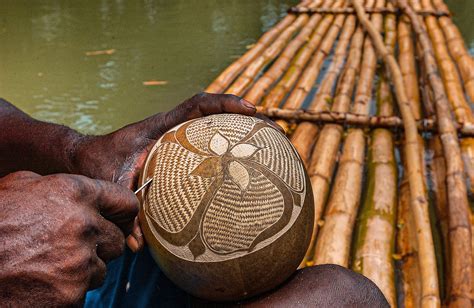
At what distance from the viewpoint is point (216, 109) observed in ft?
5.75

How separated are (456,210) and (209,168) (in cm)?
168

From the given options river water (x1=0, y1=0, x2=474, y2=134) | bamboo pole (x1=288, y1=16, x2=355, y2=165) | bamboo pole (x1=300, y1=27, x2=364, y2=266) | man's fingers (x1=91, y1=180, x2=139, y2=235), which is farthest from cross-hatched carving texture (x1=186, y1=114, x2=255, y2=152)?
river water (x1=0, y1=0, x2=474, y2=134)

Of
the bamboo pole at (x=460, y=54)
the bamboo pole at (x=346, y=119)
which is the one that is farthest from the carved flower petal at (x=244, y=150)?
the bamboo pole at (x=460, y=54)

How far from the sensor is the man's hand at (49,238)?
3.60 feet

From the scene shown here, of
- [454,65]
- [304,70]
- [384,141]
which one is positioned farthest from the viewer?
[304,70]

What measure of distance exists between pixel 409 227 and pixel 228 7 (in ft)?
21.4

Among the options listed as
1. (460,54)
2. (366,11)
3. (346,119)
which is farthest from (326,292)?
(366,11)

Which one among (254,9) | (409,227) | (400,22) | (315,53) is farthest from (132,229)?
(254,9)

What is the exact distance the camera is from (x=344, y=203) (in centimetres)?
281

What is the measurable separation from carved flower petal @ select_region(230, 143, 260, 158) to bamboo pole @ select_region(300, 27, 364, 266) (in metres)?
0.99

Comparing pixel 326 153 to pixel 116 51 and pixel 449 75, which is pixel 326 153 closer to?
pixel 449 75

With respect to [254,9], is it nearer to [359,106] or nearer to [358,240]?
[359,106]

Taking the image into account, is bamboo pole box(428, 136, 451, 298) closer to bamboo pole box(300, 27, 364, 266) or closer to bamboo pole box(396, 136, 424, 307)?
bamboo pole box(396, 136, 424, 307)

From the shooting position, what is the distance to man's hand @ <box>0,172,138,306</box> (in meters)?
1.10
